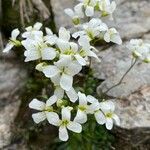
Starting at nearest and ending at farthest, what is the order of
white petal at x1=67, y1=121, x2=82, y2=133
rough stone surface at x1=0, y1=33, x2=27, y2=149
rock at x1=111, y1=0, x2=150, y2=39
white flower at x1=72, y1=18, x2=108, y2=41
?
white petal at x1=67, y1=121, x2=82, y2=133
white flower at x1=72, y1=18, x2=108, y2=41
rough stone surface at x1=0, y1=33, x2=27, y2=149
rock at x1=111, y1=0, x2=150, y2=39

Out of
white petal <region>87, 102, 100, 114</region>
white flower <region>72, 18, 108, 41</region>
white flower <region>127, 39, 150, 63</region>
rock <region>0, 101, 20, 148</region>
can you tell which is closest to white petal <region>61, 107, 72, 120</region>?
white petal <region>87, 102, 100, 114</region>

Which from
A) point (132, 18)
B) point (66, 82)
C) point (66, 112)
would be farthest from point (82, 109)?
point (132, 18)

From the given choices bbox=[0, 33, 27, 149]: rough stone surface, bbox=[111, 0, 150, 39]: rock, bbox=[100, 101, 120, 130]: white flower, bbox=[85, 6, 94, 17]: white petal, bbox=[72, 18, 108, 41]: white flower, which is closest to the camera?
bbox=[100, 101, 120, 130]: white flower

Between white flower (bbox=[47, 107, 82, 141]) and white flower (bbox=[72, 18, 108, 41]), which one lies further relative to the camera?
white flower (bbox=[72, 18, 108, 41])

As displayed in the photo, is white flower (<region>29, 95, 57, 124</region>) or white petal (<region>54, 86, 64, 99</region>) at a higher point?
white petal (<region>54, 86, 64, 99</region>)

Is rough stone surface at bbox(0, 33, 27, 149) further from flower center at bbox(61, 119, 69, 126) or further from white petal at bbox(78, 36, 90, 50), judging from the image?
white petal at bbox(78, 36, 90, 50)

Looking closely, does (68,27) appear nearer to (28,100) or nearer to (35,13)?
(35,13)

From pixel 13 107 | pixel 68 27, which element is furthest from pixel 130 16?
pixel 13 107
